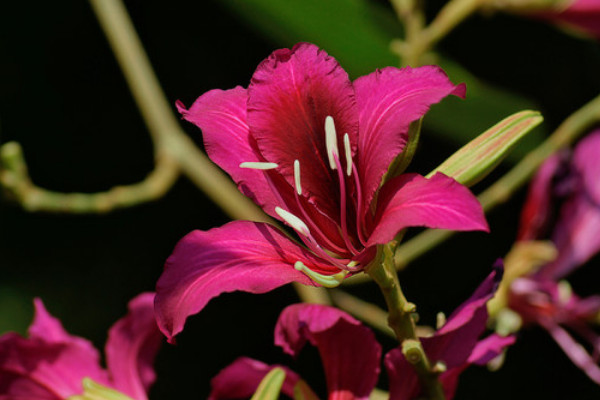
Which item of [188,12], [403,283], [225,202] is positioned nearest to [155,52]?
[188,12]

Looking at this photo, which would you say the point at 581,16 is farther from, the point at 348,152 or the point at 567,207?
the point at 348,152

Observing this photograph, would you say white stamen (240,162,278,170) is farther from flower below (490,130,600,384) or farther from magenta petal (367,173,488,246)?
flower below (490,130,600,384)

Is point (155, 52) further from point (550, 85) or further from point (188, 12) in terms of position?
point (550, 85)

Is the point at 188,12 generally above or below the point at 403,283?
above

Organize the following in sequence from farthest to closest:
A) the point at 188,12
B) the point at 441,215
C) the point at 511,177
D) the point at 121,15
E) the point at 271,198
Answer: the point at 188,12 < the point at 121,15 < the point at 511,177 < the point at 271,198 < the point at 441,215

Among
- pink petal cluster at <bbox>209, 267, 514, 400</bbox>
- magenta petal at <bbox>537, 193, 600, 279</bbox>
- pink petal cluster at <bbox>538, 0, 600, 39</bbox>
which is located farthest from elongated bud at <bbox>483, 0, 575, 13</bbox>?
pink petal cluster at <bbox>209, 267, 514, 400</bbox>

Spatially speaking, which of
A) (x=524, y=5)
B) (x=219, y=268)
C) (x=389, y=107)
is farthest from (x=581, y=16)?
(x=219, y=268)
